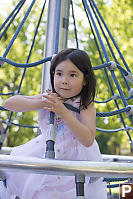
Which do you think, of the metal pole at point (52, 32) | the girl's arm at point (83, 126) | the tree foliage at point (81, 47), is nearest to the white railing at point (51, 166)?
the girl's arm at point (83, 126)

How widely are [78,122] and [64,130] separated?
155 millimetres

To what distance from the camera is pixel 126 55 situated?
18.3ft

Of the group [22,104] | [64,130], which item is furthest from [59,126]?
[22,104]

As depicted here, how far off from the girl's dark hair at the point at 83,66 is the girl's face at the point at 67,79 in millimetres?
19

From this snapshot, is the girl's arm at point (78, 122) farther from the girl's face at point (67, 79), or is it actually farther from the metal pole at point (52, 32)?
the metal pole at point (52, 32)

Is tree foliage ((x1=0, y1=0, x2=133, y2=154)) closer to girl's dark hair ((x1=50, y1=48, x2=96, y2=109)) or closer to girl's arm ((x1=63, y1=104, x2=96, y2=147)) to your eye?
girl's dark hair ((x1=50, y1=48, x2=96, y2=109))

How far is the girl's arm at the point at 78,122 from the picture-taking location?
3.10 feet

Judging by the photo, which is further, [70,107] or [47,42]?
[47,42]

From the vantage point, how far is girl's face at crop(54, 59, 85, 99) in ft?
3.52

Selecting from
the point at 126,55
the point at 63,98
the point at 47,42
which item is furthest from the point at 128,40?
the point at 63,98

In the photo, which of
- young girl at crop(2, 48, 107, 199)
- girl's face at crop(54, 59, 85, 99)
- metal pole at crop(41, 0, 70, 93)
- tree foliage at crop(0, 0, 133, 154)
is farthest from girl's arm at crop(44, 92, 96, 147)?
tree foliage at crop(0, 0, 133, 154)

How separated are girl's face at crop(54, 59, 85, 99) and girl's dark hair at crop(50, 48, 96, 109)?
0.06 feet

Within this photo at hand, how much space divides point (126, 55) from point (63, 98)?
4.61 m

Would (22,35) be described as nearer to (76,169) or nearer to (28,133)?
(28,133)
